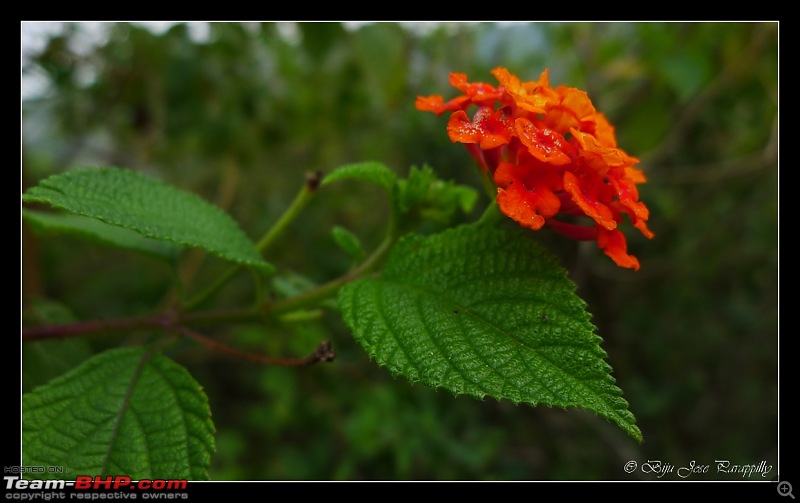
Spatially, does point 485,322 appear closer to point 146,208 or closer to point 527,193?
point 527,193

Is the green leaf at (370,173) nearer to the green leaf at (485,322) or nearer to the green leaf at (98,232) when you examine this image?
the green leaf at (485,322)

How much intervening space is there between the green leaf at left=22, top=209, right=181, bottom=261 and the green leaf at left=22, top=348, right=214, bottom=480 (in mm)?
137

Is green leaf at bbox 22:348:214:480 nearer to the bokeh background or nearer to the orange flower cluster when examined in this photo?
the orange flower cluster

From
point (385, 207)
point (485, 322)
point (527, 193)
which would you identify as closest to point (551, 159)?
point (527, 193)

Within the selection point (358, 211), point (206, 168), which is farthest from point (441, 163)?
point (206, 168)

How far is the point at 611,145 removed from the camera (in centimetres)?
52

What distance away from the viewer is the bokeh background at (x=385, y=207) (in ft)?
4.33

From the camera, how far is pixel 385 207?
5.73 ft

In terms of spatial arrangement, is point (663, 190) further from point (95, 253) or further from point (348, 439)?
point (95, 253)
